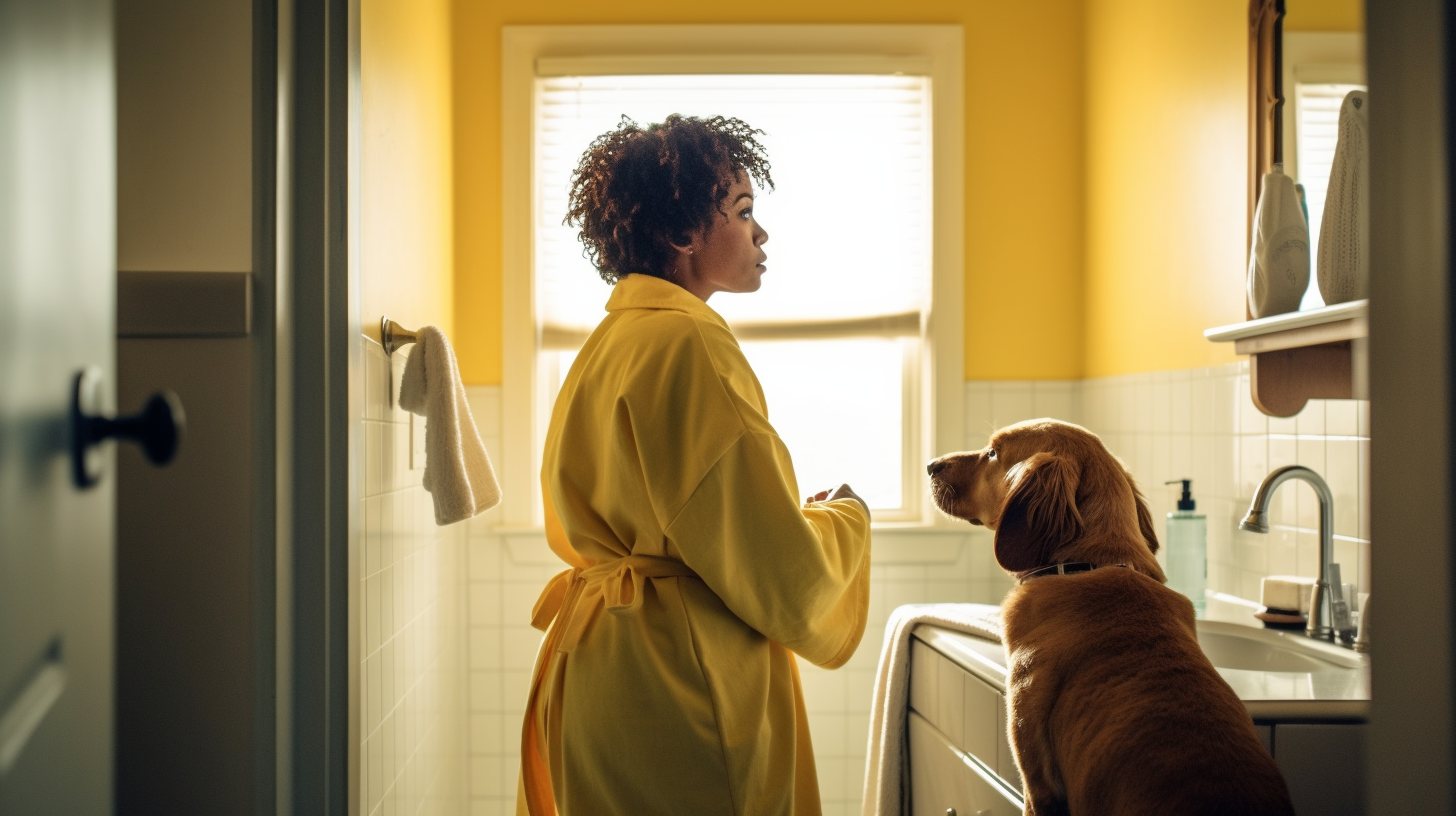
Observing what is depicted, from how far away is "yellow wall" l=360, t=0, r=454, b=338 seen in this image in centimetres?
210

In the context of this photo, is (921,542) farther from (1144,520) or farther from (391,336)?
(391,336)

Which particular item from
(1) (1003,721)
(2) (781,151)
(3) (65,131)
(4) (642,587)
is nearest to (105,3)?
(3) (65,131)

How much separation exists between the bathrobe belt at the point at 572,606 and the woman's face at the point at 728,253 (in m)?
0.48

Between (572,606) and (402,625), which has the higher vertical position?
(572,606)

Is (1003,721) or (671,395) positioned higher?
(671,395)

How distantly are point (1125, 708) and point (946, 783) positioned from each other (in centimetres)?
84

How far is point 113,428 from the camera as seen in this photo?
0.76 meters

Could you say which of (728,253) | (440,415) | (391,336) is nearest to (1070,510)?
(728,253)

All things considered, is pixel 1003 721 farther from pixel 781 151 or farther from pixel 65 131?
pixel 781 151

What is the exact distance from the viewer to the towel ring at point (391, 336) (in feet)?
7.13

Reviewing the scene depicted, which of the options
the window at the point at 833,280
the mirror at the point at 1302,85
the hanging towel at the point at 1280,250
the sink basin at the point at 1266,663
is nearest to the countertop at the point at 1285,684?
the sink basin at the point at 1266,663

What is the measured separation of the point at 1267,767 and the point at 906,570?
216 cm

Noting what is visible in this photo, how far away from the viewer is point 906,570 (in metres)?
3.41

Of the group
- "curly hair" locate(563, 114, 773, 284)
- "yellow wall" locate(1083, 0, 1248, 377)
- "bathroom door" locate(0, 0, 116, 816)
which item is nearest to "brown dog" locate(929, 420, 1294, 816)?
"curly hair" locate(563, 114, 773, 284)
